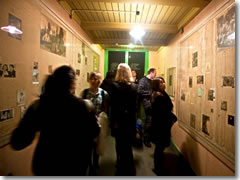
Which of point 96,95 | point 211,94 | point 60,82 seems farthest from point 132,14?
point 60,82

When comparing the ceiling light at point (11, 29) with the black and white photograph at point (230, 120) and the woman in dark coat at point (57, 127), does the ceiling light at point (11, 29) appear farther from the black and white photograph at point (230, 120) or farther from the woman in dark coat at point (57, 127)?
the black and white photograph at point (230, 120)

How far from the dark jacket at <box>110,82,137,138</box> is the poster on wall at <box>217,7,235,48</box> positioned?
2.93ft

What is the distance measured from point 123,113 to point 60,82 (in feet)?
3.03

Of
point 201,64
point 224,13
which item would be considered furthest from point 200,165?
point 224,13

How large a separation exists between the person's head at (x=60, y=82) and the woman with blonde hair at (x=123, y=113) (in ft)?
2.61

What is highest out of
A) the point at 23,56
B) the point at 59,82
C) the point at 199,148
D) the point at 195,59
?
the point at 195,59

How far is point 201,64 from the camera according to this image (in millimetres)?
1677

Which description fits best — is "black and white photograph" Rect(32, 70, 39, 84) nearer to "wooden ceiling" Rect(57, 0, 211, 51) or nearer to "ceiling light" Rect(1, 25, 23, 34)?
"ceiling light" Rect(1, 25, 23, 34)

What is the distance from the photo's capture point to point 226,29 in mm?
1190

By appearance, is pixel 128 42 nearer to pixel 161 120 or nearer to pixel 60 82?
pixel 161 120

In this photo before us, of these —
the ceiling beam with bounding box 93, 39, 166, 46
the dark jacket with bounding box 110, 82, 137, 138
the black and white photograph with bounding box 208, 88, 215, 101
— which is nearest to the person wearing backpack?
the dark jacket with bounding box 110, 82, 137, 138

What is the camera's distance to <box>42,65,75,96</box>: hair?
0.75m

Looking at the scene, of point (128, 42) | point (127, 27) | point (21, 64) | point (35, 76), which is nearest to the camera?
point (21, 64)

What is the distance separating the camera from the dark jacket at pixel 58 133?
737 mm
